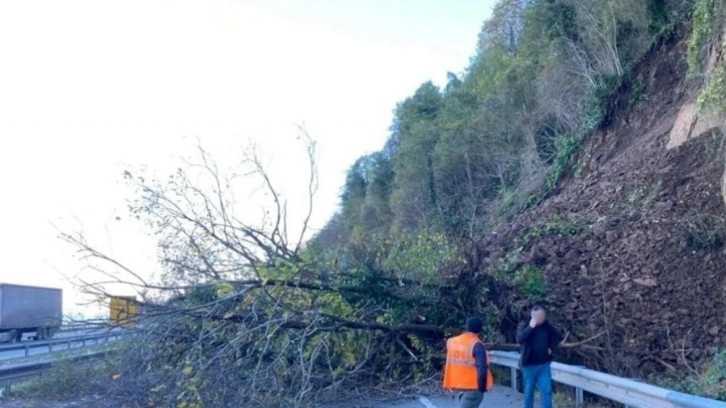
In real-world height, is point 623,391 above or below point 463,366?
below

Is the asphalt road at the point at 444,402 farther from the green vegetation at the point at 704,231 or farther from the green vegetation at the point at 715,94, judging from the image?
the green vegetation at the point at 715,94

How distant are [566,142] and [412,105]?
28.8 meters

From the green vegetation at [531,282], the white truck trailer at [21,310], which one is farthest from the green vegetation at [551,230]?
the white truck trailer at [21,310]

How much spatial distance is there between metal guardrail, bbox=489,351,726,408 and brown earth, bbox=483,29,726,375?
2262mm

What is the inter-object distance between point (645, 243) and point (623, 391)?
8.57m

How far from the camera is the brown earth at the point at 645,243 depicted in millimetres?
16547

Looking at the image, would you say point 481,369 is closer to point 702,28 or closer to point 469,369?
point 469,369

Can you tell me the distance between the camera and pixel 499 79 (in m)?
41.9

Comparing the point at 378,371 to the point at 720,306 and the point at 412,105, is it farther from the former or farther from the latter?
the point at 412,105

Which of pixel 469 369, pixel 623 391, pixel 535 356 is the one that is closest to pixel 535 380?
pixel 535 356

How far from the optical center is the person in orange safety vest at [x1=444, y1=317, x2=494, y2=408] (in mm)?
11227

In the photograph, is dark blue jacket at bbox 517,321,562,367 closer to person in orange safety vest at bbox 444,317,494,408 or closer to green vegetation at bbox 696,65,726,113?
person in orange safety vest at bbox 444,317,494,408

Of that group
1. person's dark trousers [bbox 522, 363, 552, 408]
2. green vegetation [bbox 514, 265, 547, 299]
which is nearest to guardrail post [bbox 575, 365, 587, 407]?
person's dark trousers [bbox 522, 363, 552, 408]

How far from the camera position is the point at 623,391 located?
11484 mm
